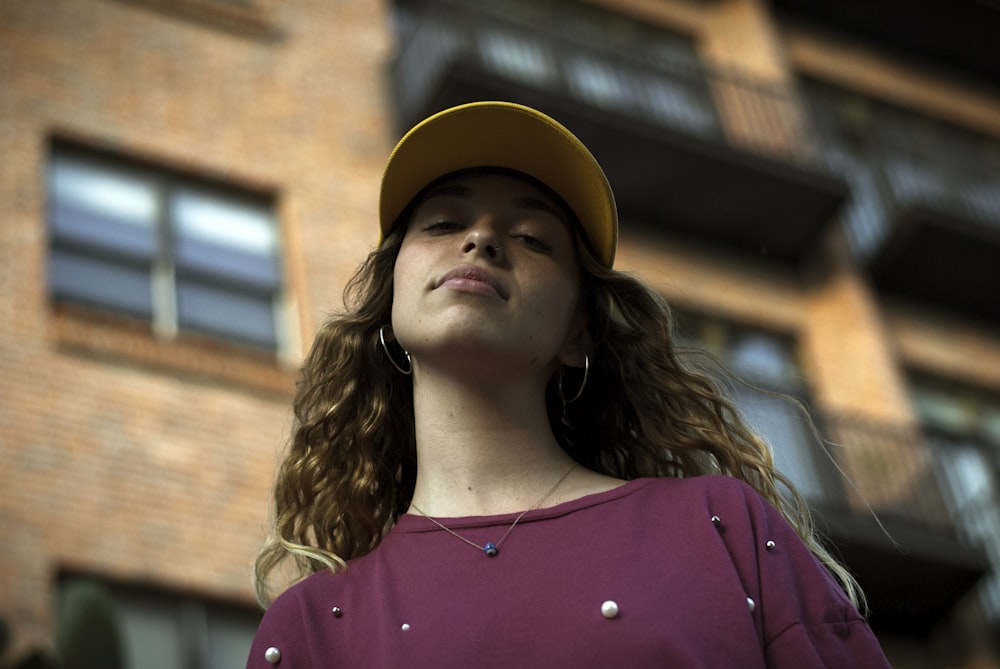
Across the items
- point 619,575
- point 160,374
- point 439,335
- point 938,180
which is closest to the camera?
point 619,575

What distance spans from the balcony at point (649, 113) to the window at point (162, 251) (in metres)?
2.37

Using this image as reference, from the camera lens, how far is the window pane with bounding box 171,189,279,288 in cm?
1411

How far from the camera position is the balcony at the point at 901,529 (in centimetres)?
1549

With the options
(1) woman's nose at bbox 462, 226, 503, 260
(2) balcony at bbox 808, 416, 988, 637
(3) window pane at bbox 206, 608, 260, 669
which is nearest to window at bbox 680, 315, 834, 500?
(2) balcony at bbox 808, 416, 988, 637

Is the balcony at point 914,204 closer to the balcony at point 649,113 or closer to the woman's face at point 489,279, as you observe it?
the balcony at point 649,113

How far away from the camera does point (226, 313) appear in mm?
13883

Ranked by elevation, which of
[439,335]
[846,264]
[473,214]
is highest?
[846,264]

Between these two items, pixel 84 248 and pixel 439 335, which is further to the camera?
pixel 84 248

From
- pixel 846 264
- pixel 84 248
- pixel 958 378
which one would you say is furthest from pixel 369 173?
pixel 958 378

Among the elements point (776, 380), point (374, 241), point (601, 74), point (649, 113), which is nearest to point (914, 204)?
point (649, 113)

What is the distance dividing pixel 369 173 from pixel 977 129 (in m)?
9.00

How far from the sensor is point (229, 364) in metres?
13.3

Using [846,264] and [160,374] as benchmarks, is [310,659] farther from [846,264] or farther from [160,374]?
[846,264]

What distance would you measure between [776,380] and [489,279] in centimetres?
1265
